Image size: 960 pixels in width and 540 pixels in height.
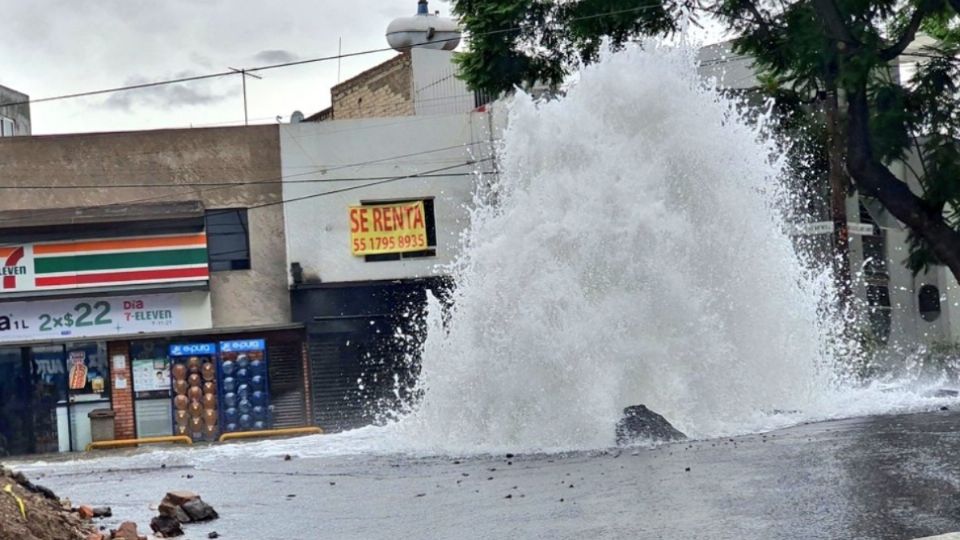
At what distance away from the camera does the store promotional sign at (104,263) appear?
29047mm

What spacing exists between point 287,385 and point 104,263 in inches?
186

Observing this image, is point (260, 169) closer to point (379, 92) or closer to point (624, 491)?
point (379, 92)

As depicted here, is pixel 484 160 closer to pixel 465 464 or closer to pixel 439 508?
pixel 465 464

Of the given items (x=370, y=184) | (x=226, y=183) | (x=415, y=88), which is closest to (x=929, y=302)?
(x=415, y=88)

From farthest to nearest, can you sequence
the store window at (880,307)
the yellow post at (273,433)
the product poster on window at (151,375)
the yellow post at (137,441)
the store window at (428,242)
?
1. the store window at (880,307)
2. the store window at (428,242)
3. the product poster on window at (151,375)
4. the yellow post at (137,441)
5. the yellow post at (273,433)

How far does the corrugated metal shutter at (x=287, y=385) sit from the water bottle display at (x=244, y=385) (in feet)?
0.56

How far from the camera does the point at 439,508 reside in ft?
29.7

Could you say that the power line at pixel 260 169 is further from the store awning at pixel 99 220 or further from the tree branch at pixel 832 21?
the tree branch at pixel 832 21

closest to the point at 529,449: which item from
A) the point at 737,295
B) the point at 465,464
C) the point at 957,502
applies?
the point at 465,464

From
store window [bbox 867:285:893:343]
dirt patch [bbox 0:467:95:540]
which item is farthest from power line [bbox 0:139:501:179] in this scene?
dirt patch [bbox 0:467:95:540]

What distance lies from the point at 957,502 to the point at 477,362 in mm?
7151

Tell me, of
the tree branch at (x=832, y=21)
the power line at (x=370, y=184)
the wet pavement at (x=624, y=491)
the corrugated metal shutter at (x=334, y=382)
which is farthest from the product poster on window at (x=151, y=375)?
the tree branch at (x=832, y=21)

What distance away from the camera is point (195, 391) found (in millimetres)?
29578

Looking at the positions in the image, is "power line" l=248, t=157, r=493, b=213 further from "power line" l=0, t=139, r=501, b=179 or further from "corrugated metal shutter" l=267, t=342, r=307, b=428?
"corrugated metal shutter" l=267, t=342, r=307, b=428
